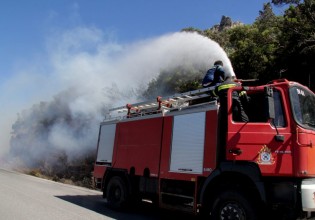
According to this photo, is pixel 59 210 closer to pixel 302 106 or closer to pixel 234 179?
pixel 234 179

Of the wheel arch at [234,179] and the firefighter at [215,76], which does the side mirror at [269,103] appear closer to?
→ the wheel arch at [234,179]

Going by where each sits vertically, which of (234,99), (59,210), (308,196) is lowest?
(59,210)

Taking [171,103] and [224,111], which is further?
[171,103]

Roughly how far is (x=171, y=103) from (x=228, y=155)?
2.72 m

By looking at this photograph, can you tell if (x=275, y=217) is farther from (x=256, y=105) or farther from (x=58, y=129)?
(x=58, y=129)

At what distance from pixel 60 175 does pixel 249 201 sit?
1850 centimetres

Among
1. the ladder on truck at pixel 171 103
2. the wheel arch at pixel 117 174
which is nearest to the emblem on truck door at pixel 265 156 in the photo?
the ladder on truck at pixel 171 103

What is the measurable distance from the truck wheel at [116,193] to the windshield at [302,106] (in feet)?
15.8

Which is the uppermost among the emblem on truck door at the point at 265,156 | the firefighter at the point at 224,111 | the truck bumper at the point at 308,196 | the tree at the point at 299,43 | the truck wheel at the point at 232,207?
the tree at the point at 299,43

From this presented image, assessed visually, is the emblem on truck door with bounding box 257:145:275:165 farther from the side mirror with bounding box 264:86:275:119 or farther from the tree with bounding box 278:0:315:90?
the tree with bounding box 278:0:315:90

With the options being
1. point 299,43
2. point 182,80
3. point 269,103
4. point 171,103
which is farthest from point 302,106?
point 182,80

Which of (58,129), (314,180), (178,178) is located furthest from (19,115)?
(314,180)

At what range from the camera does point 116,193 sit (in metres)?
9.55

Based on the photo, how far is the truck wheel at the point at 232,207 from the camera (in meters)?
Result: 6.02
